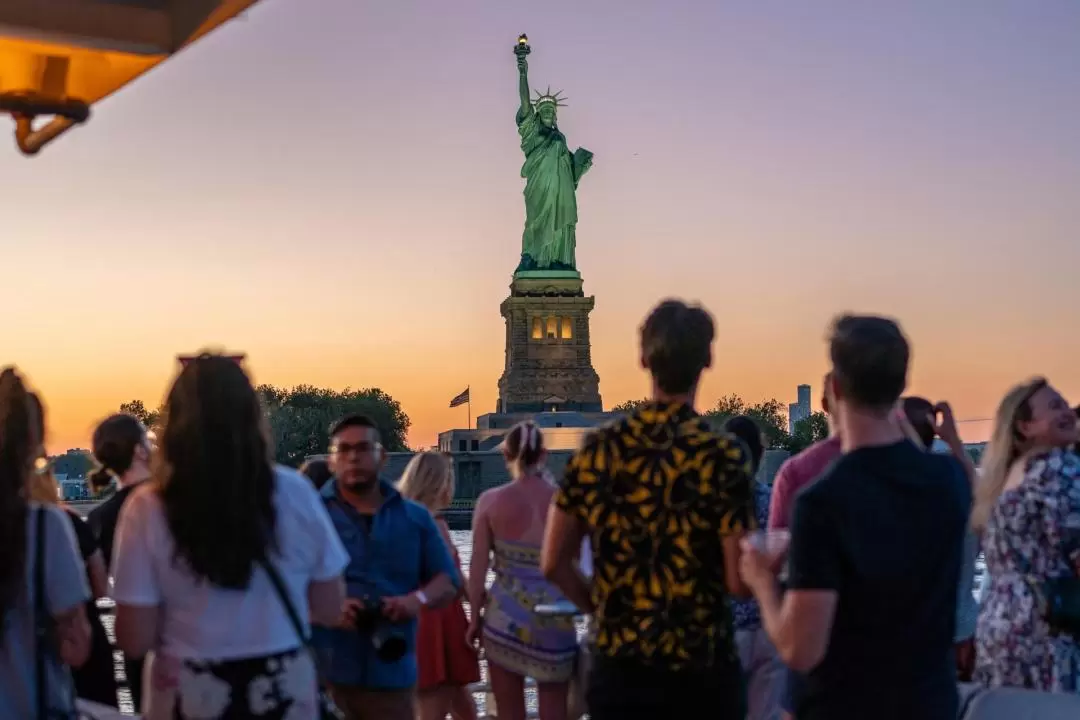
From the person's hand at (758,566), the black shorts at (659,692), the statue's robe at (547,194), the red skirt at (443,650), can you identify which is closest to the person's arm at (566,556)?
the black shorts at (659,692)

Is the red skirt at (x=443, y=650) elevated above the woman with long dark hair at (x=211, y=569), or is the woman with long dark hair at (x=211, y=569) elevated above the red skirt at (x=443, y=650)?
the woman with long dark hair at (x=211, y=569)

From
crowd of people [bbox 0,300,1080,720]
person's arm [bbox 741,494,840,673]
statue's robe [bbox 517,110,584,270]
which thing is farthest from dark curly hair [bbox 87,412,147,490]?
statue's robe [bbox 517,110,584,270]

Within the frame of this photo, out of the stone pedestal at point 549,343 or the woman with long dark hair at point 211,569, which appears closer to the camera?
the woman with long dark hair at point 211,569

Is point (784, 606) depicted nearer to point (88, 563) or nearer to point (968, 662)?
point (88, 563)

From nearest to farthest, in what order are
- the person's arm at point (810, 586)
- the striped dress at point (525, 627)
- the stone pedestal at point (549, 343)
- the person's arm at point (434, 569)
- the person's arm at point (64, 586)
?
the person's arm at point (810, 586) < the person's arm at point (64, 586) < the person's arm at point (434, 569) < the striped dress at point (525, 627) < the stone pedestal at point (549, 343)

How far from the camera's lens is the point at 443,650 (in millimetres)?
6105

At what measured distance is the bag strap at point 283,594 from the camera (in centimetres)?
334

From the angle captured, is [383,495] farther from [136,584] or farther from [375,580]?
[136,584]

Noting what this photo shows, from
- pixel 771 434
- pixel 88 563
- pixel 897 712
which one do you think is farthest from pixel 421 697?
pixel 771 434

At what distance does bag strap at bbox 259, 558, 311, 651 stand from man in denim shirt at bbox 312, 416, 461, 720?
1.46 m

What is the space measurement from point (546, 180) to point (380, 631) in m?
44.5

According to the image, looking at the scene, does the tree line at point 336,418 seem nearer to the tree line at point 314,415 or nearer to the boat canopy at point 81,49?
the tree line at point 314,415

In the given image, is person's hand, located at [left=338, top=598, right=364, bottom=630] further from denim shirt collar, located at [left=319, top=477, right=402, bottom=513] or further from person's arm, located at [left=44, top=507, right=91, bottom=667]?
person's arm, located at [left=44, top=507, right=91, bottom=667]

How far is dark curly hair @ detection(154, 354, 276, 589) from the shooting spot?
3.28 m
